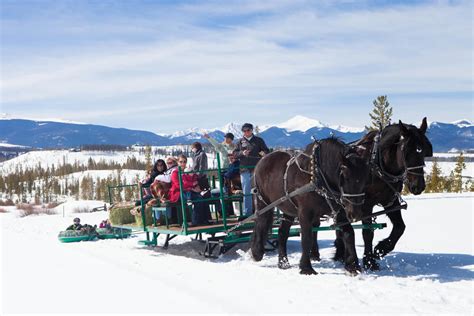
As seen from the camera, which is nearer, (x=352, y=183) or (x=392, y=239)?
(x=352, y=183)

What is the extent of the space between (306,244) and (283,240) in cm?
133

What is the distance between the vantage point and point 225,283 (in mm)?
7836

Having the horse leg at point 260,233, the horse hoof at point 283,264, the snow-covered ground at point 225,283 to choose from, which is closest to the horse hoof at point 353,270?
the snow-covered ground at point 225,283

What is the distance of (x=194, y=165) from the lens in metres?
12.1

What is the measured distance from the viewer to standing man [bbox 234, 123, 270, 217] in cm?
1106

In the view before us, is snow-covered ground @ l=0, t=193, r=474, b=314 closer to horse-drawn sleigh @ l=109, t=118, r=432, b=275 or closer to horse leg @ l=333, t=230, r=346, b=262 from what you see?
horse leg @ l=333, t=230, r=346, b=262

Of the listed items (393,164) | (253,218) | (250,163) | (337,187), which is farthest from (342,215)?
(250,163)

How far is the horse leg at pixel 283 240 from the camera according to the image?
9358 mm

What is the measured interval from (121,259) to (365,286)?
5.32 m

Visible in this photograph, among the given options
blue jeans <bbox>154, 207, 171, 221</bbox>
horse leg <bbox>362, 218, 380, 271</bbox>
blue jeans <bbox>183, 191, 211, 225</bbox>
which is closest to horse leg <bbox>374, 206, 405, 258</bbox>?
horse leg <bbox>362, 218, 380, 271</bbox>

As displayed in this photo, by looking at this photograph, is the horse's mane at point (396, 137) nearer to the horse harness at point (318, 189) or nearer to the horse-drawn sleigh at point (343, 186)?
the horse-drawn sleigh at point (343, 186)

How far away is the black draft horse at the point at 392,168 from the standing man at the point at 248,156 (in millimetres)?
2491

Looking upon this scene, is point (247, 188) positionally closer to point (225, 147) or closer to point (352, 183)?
point (225, 147)

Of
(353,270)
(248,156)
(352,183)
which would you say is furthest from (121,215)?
(352,183)
